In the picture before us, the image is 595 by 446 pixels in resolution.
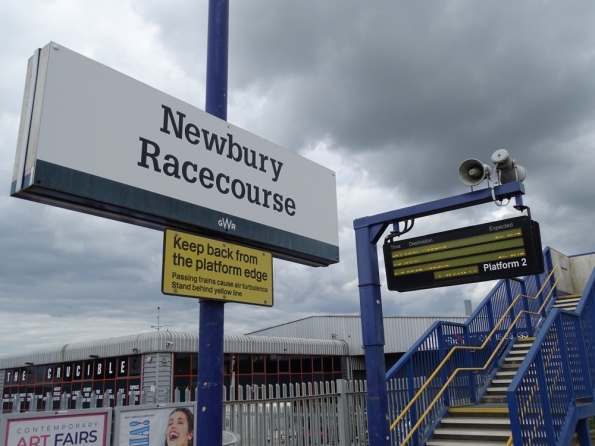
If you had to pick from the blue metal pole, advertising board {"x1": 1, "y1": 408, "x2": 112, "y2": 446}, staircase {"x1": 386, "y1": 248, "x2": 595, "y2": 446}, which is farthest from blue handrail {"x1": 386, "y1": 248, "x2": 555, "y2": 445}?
advertising board {"x1": 1, "y1": 408, "x2": 112, "y2": 446}

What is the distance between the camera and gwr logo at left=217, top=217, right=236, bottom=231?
15.0 feet

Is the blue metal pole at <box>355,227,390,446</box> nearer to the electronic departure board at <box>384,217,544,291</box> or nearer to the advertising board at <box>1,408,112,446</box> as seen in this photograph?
the electronic departure board at <box>384,217,544,291</box>

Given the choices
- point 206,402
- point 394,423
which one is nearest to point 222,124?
point 206,402

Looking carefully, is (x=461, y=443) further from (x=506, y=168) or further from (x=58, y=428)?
(x=58, y=428)

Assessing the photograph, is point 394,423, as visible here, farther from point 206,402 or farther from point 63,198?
point 63,198

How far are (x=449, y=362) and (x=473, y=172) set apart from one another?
15.6 ft

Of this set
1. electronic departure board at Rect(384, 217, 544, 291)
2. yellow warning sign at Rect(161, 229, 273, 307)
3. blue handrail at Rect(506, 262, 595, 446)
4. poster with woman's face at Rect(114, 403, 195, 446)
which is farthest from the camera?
blue handrail at Rect(506, 262, 595, 446)

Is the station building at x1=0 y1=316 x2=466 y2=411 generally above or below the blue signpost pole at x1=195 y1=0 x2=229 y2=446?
above

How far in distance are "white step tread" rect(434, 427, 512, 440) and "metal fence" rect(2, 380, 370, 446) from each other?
51.7 inches

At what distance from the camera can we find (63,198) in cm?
373

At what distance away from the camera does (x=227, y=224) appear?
15.1 ft

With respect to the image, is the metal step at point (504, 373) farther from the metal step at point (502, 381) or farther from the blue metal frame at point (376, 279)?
the blue metal frame at point (376, 279)

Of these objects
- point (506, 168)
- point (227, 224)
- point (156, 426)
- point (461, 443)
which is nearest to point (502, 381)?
point (461, 443)

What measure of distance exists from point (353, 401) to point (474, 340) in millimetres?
3373
